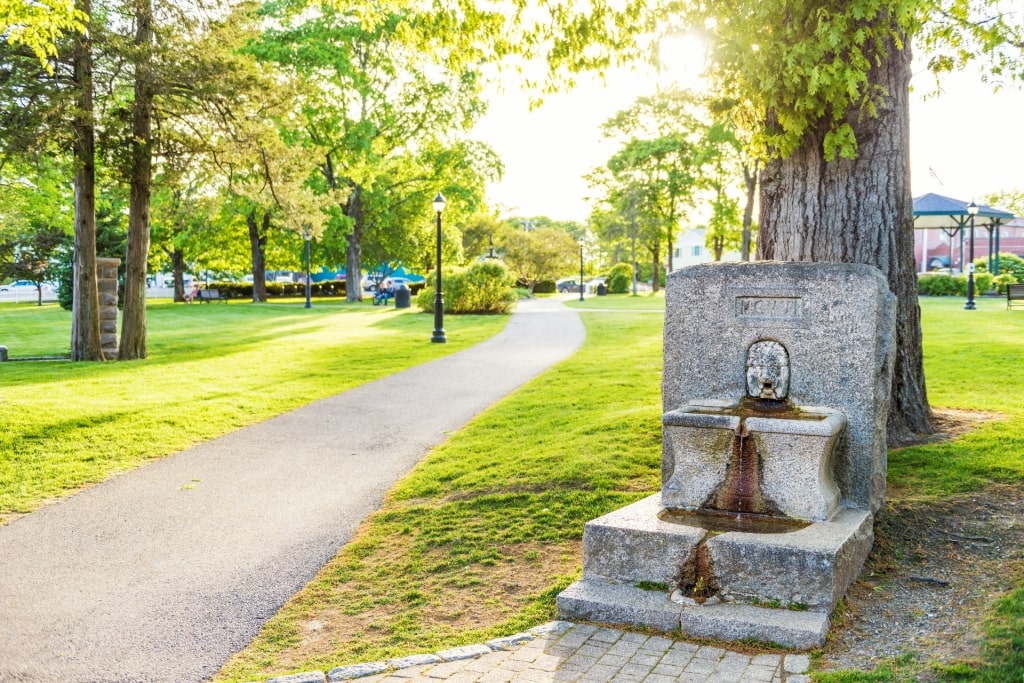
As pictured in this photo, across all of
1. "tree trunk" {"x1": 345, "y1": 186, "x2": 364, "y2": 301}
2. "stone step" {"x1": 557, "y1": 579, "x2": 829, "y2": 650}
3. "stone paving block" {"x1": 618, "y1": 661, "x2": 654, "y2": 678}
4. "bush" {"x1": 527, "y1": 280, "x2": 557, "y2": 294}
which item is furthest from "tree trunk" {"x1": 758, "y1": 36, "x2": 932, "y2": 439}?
"bush" {"x1": 527, "y1": 280, "x2": 557, "y2": 294}

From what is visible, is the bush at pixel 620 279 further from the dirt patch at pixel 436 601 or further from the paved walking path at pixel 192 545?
the dirt patch at pixel 436 601

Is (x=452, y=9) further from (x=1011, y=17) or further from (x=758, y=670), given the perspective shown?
(x=758, y=670)

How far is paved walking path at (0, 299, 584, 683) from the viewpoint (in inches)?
190

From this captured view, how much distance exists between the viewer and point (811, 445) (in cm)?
495

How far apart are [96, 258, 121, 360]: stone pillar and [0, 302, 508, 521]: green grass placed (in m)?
0.99

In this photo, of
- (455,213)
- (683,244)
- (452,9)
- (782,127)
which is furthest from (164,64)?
(683,244)

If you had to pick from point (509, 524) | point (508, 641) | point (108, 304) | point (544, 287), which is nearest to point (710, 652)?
point (508, 641)

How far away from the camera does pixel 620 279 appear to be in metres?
63.2

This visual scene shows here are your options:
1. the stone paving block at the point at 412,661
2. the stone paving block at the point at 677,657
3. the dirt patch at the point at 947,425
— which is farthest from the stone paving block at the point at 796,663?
the dirt patch at the point at 947,425

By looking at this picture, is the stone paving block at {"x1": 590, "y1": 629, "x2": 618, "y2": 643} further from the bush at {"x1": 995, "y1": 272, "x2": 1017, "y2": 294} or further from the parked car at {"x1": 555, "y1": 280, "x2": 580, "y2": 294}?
the parked car at {"x1": 555, "y1": 280, "x2": 580, "y2": 294}

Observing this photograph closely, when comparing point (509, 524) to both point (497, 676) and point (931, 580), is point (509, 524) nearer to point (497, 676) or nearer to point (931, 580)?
point (497, 676)

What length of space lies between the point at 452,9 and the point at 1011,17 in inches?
209

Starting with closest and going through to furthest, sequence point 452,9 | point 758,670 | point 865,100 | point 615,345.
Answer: point 758,670
point 865,100
point 452,9
point 615,345

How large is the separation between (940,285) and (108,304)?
3433 cm
